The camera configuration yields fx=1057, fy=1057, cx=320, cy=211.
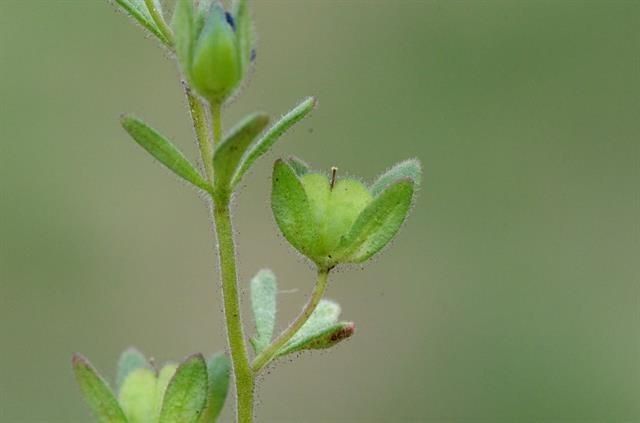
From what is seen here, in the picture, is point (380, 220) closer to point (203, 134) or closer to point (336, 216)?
point (336, 216)

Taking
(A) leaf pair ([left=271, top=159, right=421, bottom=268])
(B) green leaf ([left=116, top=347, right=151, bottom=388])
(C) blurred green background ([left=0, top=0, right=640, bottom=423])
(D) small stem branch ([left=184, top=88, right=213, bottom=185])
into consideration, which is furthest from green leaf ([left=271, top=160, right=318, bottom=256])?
(C) blurred green background ([left=0, top=0, right=640, bottom=423])

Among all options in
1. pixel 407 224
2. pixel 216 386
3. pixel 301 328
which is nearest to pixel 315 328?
pixel 301 328

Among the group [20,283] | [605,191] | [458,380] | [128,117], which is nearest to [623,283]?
[605,191]

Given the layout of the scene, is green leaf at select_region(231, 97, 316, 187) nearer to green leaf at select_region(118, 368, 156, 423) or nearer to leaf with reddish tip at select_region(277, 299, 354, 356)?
leaf with reddish tip at select_region(277, 299, 354, 356)

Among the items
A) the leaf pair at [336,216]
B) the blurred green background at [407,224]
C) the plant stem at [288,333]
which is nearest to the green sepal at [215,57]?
the leaf pair at [336,216]

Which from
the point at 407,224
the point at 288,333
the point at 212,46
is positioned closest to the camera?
the point at 212,46

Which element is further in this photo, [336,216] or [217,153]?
[336,216]

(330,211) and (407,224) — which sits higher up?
(407,224)
